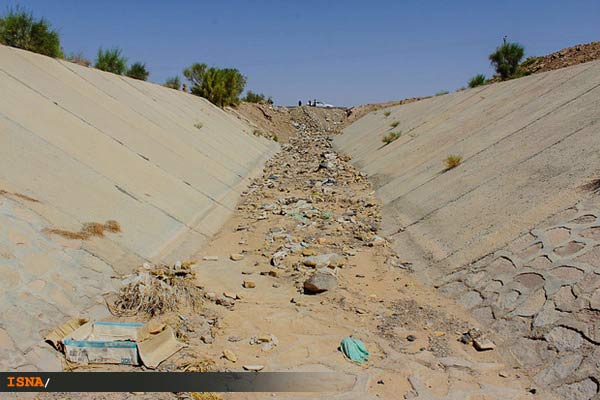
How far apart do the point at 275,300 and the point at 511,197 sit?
3594 mm

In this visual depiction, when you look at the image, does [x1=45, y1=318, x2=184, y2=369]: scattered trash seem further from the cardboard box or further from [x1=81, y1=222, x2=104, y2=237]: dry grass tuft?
[x1=81, y1=222, x2=104, y2=237]: dry grass tuft

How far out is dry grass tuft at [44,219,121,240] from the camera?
18.1 feet

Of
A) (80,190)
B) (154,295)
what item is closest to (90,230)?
(80,190)

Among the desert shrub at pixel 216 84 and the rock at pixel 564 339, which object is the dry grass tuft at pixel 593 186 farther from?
the desert shrub at pixel 216 84

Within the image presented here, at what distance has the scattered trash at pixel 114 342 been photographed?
13.1 feet

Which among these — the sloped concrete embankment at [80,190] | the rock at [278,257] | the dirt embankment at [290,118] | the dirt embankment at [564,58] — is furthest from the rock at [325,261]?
the dirt embankment at [290,118]

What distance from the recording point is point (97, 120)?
9758 mm

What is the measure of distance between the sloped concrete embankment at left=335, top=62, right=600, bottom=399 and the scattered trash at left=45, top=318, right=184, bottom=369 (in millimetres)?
3002

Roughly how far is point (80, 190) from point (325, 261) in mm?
3488

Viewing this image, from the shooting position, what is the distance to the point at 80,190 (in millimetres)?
6684

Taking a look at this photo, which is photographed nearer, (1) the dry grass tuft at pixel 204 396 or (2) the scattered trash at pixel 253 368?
(1) the dry grass tuft at pixel 204 396

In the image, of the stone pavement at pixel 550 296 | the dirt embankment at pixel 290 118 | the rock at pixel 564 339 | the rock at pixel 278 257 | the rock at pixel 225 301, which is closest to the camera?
the stone pavement at pixel 550 296

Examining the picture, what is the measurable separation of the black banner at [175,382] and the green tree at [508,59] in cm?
2438

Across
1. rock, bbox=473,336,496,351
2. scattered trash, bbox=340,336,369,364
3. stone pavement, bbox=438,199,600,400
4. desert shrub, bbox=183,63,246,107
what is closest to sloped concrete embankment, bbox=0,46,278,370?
scattered trash, bbox=340,336,369,364
